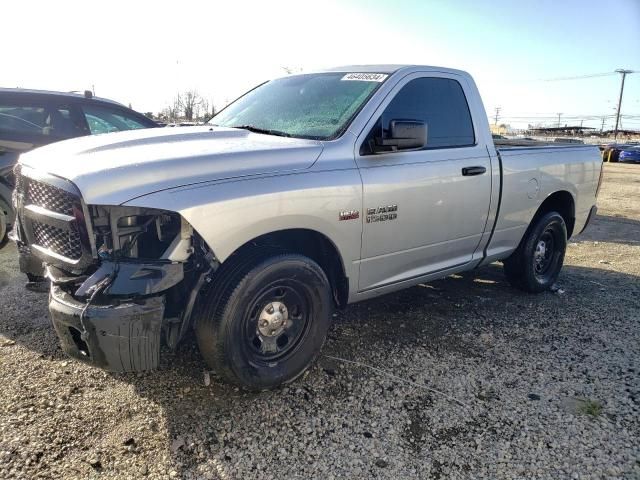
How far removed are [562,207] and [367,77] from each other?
2901 mm

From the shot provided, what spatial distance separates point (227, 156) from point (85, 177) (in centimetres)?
73

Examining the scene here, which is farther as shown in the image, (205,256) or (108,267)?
(205,256)

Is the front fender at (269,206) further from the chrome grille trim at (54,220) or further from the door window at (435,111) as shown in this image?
the door window at (435,111)

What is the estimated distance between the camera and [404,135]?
10.7ft

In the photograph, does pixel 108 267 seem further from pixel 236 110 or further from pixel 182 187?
pixel 236 110

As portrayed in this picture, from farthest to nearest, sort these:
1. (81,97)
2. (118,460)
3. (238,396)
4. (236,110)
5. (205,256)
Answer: (81,97)
(236,110)
(238,396)
(205,256)
(118,460)

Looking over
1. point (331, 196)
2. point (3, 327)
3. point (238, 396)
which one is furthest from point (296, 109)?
point (3, 327)

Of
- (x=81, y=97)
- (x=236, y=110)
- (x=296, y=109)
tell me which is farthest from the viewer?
(x=81, y=97)

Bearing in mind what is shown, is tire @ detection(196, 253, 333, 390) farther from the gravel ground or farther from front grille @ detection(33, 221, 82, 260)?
front grille @ detection(33, 221, 82, 260)

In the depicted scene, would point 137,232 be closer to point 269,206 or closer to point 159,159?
point 159,159

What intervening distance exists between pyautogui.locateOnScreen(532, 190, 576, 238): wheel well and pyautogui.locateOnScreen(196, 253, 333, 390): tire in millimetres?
2980

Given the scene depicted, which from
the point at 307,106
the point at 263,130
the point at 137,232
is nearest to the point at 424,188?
the point at 307,106

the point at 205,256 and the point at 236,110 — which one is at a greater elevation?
the point at 236,110

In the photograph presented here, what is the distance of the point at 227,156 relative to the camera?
2.84 m
